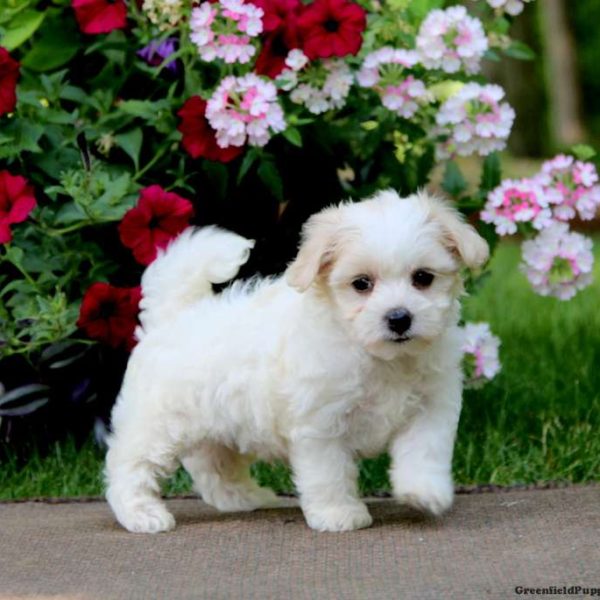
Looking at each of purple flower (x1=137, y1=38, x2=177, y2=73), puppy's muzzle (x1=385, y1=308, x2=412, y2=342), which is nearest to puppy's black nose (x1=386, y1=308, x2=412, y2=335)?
puppy's muzzle (x1=385, y1=308, x2=412, y2=342)

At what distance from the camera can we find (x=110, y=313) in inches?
216

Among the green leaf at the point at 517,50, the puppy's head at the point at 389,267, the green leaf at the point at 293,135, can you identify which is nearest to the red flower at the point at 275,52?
the green leaf at the point at 293,135

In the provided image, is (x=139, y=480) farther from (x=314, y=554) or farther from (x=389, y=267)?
(x=389, y=267)

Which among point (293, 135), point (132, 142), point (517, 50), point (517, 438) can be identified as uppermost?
point (517, 50)

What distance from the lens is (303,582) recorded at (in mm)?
3893

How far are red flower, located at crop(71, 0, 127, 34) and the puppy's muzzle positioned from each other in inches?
77.2

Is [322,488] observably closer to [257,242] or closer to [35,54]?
[257,242]

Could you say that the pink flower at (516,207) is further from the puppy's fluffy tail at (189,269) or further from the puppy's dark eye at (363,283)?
the puppy's dark eye at (363,283)

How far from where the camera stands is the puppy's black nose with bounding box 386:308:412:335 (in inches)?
167

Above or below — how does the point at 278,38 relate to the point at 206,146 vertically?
above

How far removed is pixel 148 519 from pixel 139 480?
0.14m

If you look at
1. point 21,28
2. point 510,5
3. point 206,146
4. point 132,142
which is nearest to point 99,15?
point 21,28

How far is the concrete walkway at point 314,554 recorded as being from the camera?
383 cm

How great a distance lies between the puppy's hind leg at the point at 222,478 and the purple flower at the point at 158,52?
5.56 ft
